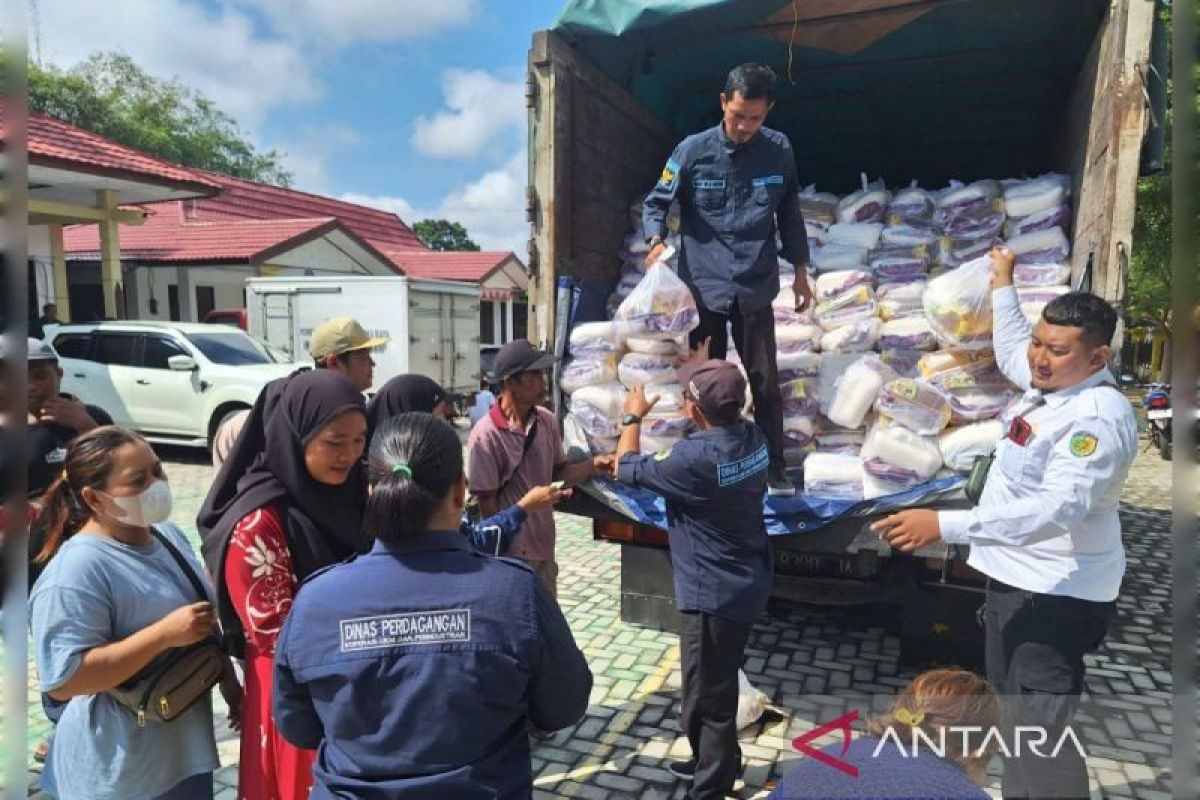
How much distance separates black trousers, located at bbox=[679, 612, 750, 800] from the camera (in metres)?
2.26

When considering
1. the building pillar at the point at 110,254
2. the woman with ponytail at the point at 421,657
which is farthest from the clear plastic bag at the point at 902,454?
the building pillar at the point at 110,254

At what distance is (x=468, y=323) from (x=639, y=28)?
847 centimetres

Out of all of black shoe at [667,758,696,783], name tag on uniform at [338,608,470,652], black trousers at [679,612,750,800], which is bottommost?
black shoe at [667,758,696,783]

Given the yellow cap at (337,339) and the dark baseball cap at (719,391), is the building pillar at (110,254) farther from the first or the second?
the dark baseball cap at (719,391)

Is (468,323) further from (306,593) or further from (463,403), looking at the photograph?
(306,593)

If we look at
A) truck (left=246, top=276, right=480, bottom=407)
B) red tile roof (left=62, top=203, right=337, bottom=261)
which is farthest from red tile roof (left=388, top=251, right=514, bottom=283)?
truck (left=246, top=276, right=480, bottom=407)

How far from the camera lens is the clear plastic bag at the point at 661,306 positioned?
121 inches

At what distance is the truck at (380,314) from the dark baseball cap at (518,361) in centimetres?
751

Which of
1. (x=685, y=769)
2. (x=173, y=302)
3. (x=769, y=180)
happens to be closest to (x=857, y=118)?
(x=769, y=180)

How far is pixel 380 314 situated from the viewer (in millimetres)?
10031

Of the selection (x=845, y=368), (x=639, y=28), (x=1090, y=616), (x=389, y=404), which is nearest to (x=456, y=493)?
(x=389, y=404)

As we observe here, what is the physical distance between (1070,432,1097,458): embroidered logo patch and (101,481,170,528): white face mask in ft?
6.90

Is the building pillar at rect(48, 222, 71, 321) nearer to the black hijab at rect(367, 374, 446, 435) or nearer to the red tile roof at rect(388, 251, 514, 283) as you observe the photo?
the red tile roof at rect(388, 251, 514, 283)

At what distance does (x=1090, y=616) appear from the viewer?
6.32ft
